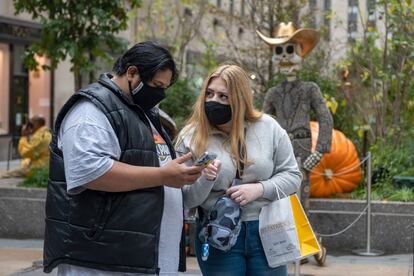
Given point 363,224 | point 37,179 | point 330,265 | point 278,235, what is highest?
point 278,235

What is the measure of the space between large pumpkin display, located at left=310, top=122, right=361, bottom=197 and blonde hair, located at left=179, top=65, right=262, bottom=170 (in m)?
5.71

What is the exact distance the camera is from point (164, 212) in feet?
11.1

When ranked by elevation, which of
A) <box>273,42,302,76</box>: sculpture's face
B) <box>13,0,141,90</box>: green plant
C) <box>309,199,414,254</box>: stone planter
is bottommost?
<box>309,199,414,254</box>: stone planter

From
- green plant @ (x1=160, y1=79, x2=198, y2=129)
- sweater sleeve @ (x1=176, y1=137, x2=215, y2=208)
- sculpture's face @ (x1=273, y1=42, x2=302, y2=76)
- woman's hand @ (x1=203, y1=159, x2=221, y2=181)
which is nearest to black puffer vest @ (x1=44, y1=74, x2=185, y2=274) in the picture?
woman's hand @ (x1=203, y1=159, x2=221, y2=181)

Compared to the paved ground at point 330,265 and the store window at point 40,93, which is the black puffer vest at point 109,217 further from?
the store window at point 40,93

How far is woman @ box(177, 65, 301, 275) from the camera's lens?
406 cm

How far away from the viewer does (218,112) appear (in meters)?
4.07

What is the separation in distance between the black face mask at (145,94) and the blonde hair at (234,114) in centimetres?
73

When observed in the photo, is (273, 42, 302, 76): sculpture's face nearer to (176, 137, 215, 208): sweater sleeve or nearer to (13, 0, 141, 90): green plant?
(13, 0, 141, 90): green plant

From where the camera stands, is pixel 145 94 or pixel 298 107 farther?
pixel 298 107

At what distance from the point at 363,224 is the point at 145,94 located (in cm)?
630

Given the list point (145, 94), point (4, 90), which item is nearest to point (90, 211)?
point (145, 94)

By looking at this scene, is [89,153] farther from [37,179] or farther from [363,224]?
[37,179]

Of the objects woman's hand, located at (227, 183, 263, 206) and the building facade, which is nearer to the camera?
woman's hand, located at (227, 183, 263, 206)
